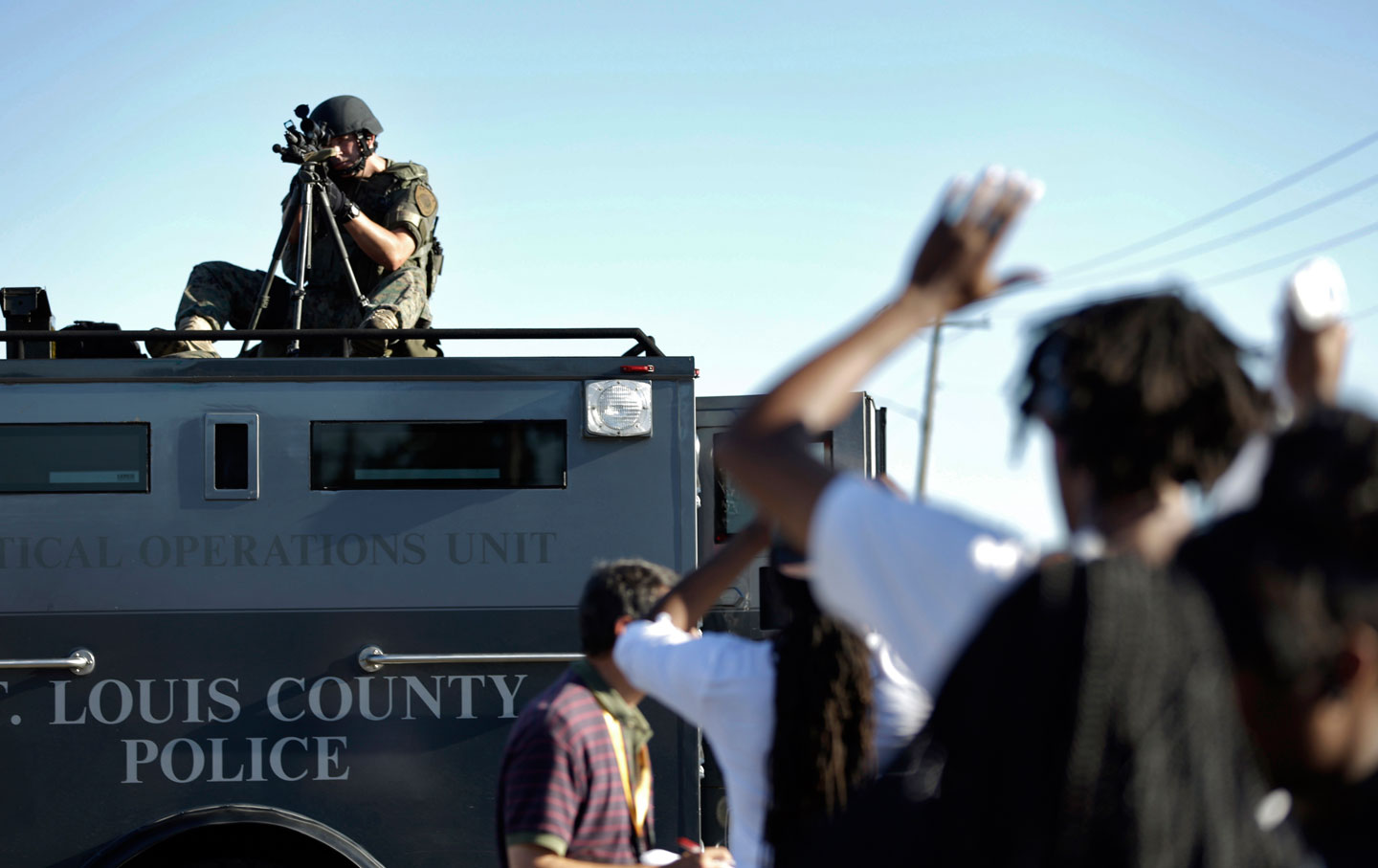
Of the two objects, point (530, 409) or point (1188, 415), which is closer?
point (1188, 415)

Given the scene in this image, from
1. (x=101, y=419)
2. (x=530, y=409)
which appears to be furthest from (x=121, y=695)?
(x=530, y=409)

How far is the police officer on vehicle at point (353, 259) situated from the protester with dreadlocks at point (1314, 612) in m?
4.50

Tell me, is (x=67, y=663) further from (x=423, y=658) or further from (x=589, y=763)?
(x=589, y=763)

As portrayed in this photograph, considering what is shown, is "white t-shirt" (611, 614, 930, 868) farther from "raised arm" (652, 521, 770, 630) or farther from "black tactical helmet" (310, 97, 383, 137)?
"black tactical helmet" (310, 97, 383, 137)

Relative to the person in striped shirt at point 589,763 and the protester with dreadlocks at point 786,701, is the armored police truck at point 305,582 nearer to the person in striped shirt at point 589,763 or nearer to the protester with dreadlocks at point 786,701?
the person in striped shirt at point 589,763

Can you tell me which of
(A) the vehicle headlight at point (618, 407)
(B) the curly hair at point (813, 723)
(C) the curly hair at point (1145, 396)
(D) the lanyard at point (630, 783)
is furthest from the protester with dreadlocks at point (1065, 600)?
(A) the vehicle headlight at point (618, 407)

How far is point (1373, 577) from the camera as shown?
4.02 ft

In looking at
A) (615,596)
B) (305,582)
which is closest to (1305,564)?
(615,596)

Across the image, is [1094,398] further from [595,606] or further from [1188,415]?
[595,606]

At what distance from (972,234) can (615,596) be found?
1458mm

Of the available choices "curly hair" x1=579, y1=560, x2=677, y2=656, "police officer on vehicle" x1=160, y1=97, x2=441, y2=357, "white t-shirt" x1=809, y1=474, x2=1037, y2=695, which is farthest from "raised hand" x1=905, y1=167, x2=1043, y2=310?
"police officer on vehicle" x1=160, y1=97, x2=441, y2=357

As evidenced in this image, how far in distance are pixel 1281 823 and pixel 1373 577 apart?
0.89 feet

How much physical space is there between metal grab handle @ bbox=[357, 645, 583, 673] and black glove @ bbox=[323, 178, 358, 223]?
6.48 feet

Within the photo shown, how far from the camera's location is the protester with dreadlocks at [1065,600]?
3.82 feet
